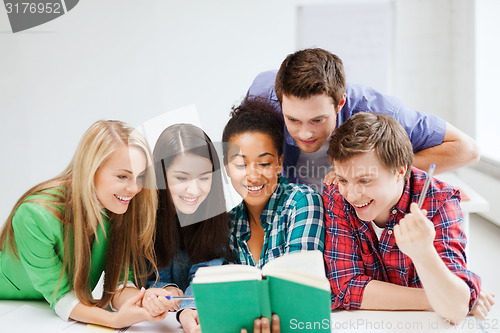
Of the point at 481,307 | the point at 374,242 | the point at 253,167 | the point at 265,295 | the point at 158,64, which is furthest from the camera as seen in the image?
the point at 158,64

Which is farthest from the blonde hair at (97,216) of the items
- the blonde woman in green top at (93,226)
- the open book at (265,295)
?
the open book at (265,295)

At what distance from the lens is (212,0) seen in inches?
115

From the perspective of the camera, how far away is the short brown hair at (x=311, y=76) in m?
1.25

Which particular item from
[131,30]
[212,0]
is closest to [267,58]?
[212,0]

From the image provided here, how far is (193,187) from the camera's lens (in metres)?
1.25

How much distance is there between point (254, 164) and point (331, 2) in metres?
Result: 2.25

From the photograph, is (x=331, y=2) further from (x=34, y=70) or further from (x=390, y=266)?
(x=390, y=266)

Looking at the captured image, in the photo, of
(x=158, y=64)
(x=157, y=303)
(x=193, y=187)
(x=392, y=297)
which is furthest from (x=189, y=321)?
(x=158, y=64)

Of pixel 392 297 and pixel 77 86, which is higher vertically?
pixel 77 86

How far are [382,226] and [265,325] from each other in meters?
0.41

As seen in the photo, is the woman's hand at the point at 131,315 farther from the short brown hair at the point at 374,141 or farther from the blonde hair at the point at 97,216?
the short brown hair at the point at 374,141

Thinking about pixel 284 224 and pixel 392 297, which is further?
pixel 284 224

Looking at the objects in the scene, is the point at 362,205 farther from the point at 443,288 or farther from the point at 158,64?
the point at 158,64

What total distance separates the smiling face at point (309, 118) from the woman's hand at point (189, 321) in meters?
0.53
